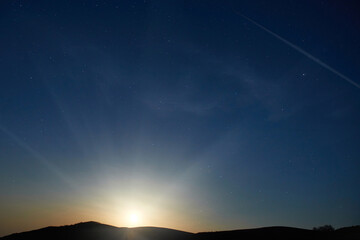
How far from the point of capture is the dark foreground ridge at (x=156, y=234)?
24.7 metres

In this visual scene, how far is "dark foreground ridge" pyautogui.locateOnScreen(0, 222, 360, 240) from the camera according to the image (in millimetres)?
24703

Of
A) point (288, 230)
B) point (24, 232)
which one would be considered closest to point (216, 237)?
point (288, 230)

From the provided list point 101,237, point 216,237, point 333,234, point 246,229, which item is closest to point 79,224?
point 101,237

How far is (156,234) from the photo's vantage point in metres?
30.4

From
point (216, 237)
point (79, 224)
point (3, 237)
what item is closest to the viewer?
point (216, 237)

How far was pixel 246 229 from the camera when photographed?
96.8ft

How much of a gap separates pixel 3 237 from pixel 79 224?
27.9 feet

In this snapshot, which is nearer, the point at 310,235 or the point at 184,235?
the point at 310,235

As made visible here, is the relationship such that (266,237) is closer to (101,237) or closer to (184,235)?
(184,235)

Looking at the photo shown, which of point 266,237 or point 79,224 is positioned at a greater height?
point 79,224

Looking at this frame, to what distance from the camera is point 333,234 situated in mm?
24125

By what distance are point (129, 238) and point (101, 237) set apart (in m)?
3.15

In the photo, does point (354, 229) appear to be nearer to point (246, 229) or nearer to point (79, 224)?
point (246, 229)

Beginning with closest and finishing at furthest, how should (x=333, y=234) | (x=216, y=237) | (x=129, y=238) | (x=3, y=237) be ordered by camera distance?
(x=333, y=234), (x=216, y=237), (x=129, y=238), (x=3, y=237)
